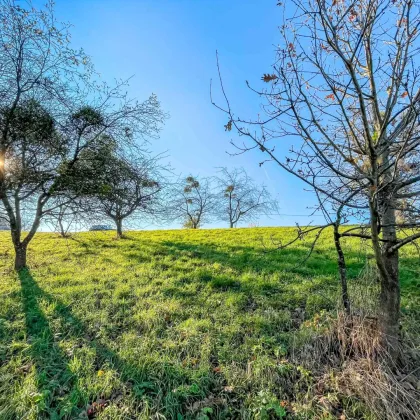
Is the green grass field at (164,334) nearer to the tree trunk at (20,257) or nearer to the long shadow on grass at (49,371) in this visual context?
the long shadow on grass at (49,371)

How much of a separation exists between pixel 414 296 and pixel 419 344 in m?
1.52

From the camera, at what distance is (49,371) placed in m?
2.83

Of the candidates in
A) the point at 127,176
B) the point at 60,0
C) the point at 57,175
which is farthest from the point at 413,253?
the point at 60,0

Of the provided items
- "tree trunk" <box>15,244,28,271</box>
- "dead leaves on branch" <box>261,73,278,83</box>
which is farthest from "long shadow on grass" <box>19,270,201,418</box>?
"tree trunk" <box>15,244,28,271</box>

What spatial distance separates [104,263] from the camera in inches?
273

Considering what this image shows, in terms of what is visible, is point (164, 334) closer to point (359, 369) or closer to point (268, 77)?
point (359, 369)

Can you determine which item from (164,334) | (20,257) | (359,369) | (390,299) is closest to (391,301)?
(390,299)

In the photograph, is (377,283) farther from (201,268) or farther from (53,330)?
(53,330)

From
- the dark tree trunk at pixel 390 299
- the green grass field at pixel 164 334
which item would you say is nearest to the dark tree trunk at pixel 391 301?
the dark tree trunk at pixel 390 299

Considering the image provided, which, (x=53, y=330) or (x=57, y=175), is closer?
(x=53, y=330)

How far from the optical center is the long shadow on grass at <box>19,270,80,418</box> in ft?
7.73

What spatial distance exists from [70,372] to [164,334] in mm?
1129

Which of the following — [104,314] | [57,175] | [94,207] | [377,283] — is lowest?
[104,314]

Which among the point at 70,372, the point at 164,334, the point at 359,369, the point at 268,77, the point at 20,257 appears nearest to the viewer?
the point at 268,77
